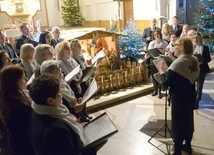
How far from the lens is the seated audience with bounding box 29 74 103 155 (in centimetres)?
122

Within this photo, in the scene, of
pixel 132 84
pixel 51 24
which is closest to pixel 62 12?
pixel 51 24

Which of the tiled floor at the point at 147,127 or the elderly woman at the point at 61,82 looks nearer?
the elderly woman at the point at 61,82

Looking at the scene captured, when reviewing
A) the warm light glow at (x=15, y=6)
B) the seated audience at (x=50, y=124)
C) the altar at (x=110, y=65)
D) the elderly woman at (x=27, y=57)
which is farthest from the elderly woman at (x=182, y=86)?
the warm light glow at (x=15, y=6)

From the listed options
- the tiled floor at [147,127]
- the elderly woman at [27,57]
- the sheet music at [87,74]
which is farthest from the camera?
the sheet music at [87,74]

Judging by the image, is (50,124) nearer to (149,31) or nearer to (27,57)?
(27,57)

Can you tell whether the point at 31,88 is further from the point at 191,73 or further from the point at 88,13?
the point at 88,13

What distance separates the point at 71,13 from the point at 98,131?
10560mm

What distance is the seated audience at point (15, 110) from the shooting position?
151 cm

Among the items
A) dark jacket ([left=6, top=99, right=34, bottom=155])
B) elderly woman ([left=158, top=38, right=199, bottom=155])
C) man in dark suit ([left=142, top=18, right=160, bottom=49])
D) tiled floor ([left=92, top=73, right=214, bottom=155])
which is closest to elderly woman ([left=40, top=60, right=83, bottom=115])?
dark jacket ([left=6, top=99, right=34, bottom=155])

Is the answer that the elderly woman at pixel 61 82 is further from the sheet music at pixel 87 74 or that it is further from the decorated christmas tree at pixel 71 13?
the decorated christmas tree at pixel 71 13

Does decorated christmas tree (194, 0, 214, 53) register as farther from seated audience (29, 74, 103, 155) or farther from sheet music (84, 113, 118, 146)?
seated audience (29, 74, 103, 155)

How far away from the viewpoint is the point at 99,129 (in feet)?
5.14

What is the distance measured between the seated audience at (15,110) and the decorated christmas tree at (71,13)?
1012 centimetres

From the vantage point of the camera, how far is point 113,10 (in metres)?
10.2
